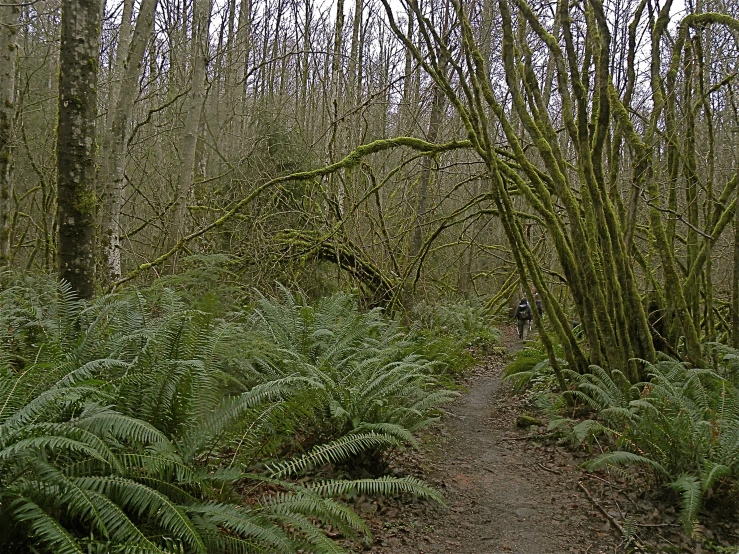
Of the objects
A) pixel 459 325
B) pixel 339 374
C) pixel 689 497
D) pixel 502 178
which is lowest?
pixel 459 325

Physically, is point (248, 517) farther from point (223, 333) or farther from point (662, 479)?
point (662, 479)

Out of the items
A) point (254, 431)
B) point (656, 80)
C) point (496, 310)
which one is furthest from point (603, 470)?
point (496, 310)

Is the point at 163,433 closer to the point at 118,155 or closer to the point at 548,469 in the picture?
the point at 548,469

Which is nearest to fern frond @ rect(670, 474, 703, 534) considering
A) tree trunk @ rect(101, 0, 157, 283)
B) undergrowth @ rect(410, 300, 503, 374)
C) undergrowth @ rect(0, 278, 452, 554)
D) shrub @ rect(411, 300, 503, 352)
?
undergrowth @ rect(0, 278, 452, 554)

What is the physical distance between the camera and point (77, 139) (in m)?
4.39

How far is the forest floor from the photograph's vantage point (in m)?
3.69

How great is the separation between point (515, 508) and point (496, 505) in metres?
0.16

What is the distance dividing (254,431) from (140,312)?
160cm

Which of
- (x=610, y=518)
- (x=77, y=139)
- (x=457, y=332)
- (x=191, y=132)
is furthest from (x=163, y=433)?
(x=457, y=332)

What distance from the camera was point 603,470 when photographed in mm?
4820

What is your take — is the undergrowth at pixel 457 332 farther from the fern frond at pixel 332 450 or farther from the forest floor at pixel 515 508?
the fern frond at pixel 332 450

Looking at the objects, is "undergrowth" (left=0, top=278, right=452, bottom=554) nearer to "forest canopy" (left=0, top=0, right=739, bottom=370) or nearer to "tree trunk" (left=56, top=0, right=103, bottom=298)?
"tree trunk" (left=56, top=0, right=103, bottom=298)

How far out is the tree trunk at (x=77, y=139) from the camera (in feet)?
14.3

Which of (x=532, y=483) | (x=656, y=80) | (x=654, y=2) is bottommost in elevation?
(x=532, y=483)
